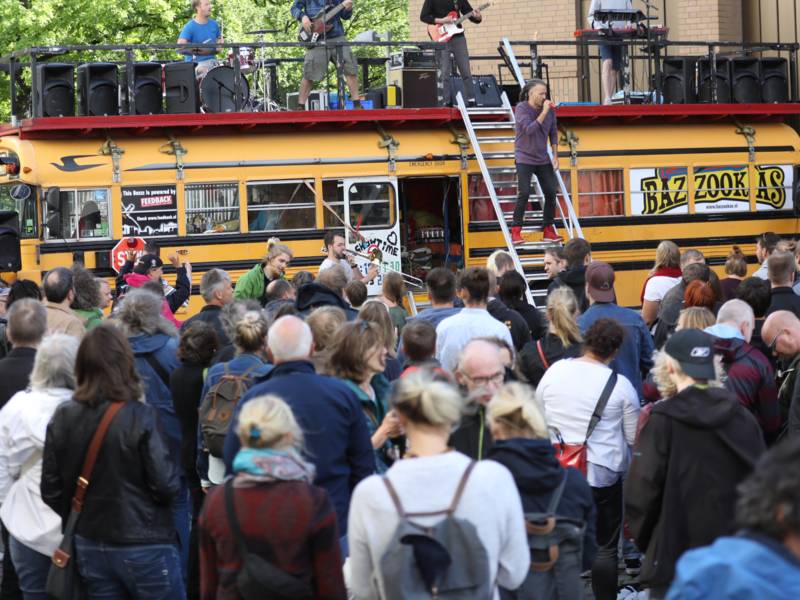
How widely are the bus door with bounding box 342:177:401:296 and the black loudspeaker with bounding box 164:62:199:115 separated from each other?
197 centimetres

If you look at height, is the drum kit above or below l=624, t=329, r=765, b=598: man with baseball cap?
above

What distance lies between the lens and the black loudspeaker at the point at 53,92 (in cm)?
1506

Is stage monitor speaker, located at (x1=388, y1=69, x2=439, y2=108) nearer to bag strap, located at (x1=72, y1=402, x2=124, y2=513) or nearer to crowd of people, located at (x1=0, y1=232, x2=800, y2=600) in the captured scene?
crowd of people, located at (x1=0, y1=232, x2=800, y2=600)

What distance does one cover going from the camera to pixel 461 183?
53.6ft

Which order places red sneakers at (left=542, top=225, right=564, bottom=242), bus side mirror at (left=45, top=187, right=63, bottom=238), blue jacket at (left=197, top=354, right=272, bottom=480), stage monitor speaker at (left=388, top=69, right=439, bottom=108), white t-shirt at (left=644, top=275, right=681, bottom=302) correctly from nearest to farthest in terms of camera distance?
blue jacket at (left=197, top=354, right=272, bottom=480), white t-shirt at (left=644, top=275, right=681, bottom=302), bus side mirror at (left=45, top=187, right=63, bottom=238), red sneakers at (left=542, top=225, right=564, bottom=242), stage monitor speaker at (left=388, top=69, right=439, bottom=108)

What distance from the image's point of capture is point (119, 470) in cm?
534

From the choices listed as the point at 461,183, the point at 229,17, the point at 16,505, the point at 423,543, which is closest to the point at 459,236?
the point at 461,183

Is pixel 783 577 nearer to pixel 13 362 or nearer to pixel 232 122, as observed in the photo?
pixel 13 362

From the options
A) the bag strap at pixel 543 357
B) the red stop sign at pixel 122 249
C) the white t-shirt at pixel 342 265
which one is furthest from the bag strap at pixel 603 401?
the red stop sign at pixel 122 249

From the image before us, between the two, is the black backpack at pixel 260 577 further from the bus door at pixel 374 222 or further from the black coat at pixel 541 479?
the bus door at pixel 374 222

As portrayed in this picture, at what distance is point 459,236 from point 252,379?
10174mm

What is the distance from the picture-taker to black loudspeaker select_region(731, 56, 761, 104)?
60.3ft

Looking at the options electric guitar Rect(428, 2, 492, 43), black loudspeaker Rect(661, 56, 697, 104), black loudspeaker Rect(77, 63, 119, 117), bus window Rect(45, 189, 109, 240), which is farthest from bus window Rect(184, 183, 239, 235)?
black loudspeaker Rect(661, 56, 697, 104)

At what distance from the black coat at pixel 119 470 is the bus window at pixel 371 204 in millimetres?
10492
